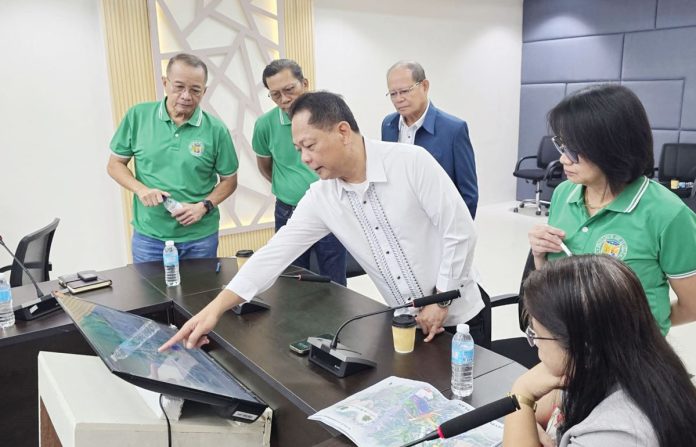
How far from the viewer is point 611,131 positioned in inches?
55.2

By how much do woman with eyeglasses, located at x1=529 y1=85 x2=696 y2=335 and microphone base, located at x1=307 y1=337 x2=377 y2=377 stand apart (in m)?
0.70

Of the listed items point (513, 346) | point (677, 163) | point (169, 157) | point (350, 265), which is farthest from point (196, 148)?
point (677, 163)

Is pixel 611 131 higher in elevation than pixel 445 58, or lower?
lower

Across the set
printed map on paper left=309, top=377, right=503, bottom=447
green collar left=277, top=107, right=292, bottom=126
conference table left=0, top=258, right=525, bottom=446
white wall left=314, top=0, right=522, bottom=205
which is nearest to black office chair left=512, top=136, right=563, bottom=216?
white wall left=314, top=0, right=522, bottom=205

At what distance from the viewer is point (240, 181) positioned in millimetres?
5117

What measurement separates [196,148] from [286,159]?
58cm

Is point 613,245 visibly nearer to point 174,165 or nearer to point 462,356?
point 462,356

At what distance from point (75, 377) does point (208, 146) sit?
5.58 ft

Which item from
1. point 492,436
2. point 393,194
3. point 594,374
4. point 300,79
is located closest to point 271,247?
point 393,194

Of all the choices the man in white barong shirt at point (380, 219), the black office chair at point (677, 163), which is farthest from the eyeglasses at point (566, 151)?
the black office chair at point (677, 163)

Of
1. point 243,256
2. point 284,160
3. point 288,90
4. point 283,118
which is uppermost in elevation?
point 288,90

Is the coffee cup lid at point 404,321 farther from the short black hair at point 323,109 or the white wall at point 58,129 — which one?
the white wall at point 58,129

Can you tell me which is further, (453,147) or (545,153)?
(545,153)

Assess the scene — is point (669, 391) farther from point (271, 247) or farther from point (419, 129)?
point (419, 129)
